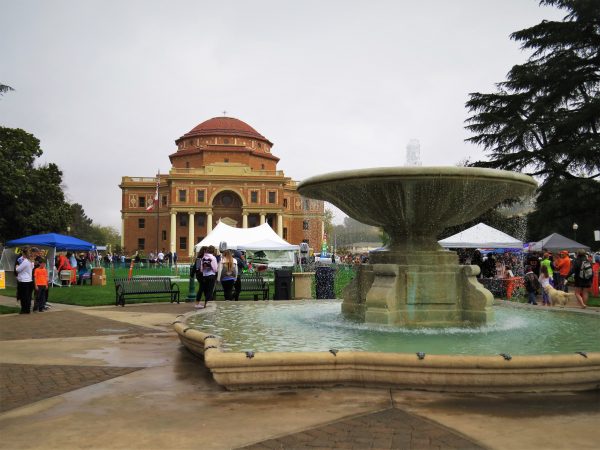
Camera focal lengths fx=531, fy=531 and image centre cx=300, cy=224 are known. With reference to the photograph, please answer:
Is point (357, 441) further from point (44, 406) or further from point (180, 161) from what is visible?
point (180, 161)

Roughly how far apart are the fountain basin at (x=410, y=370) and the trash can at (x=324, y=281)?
10.4m

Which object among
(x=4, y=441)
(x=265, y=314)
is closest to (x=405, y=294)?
(x=265, y=314)

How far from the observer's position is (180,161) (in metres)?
74.7

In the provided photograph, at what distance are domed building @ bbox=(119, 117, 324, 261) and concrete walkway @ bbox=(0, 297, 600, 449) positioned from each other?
6342cm

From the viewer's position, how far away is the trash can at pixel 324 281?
51.3 feet

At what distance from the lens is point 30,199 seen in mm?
40625

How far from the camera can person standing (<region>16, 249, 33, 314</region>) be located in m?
12.8

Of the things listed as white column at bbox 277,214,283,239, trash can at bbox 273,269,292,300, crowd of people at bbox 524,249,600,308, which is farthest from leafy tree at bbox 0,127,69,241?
crowd of people at bbox 524,249,600,308

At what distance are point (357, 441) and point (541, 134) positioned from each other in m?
27.3

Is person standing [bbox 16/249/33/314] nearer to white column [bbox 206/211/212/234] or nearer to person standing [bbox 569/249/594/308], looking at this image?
person standing [bbox 569/249/594/308]

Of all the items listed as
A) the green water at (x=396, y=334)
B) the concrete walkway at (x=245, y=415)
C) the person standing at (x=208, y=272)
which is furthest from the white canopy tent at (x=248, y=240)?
the concrete walkway at (x=245, y=415)

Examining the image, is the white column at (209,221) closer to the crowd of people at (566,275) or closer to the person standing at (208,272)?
the crowd of people at (566,275)

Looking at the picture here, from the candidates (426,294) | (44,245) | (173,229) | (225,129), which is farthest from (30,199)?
(426,294)

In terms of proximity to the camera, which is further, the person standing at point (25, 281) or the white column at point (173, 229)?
the white column at point (173, 229)
